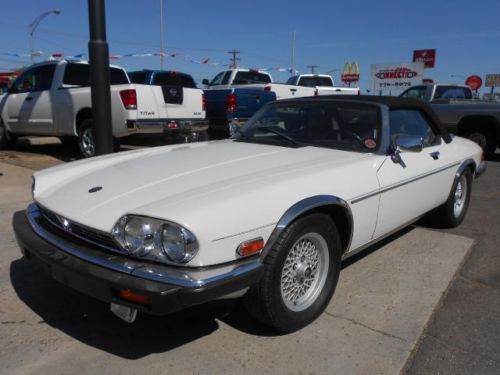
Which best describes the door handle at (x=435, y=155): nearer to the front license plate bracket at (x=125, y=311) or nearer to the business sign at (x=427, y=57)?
the front license plate bracket at (x=125, y=311)

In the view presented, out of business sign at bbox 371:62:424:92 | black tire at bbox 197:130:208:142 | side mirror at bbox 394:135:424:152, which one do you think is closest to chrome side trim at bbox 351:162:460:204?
side mirror at bbox 394:135:424:152

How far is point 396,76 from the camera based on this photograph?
1158 inches

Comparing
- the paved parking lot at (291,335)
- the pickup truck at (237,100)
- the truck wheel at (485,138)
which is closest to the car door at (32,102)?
the pickup truck at (237,100)

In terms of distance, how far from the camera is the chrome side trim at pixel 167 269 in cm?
222

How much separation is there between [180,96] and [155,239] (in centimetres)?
705

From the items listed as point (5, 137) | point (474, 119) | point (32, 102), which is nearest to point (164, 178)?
point (32, 102)

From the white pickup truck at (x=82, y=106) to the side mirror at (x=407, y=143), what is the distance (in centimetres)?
540

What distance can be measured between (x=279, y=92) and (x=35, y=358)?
991cm

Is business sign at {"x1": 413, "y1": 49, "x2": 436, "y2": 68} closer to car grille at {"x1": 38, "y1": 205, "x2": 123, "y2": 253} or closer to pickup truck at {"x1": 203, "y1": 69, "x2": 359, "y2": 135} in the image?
pickup truck at {"x1": 203, "y1": 69, "x2": 359, "y2": 135}

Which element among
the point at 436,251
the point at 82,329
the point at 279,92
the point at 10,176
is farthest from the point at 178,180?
the point at 279,92

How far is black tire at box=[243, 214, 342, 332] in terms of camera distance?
255 cm

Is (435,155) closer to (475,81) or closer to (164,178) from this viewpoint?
(164,178)

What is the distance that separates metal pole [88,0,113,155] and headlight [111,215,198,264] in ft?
12.2

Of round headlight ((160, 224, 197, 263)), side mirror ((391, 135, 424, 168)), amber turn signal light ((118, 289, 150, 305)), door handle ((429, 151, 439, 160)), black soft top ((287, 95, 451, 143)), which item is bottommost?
amber turn signal light ((118, 289, 150, 305))
